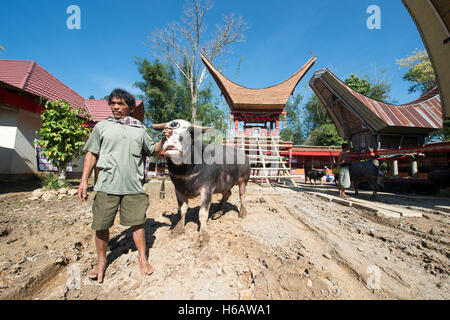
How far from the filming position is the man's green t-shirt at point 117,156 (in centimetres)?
174

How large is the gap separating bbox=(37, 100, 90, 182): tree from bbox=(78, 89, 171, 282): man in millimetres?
4893

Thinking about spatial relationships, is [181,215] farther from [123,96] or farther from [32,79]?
[32,79]

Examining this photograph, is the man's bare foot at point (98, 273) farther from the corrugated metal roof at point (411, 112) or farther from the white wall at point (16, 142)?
the corrugated metal roof at point (411, 112)

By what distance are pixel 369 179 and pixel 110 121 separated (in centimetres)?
786

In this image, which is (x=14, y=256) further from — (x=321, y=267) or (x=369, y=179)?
(x=369, y=179)

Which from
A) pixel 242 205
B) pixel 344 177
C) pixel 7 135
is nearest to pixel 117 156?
pixel 242 205

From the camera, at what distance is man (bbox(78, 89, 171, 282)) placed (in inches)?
67.7

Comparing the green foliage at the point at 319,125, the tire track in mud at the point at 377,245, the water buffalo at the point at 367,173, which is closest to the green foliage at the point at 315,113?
the green foliage at the point at 319,125

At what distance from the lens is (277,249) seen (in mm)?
2330

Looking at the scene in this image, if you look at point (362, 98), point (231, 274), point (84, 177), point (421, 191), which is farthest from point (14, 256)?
point (362, 98)

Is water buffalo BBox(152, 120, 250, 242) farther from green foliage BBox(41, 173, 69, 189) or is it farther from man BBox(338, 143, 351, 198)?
man BBox(338, 143, 351, 198)

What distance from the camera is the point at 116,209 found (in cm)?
176

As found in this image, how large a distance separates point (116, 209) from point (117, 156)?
54 centimetres

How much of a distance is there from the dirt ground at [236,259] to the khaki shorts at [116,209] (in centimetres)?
58
